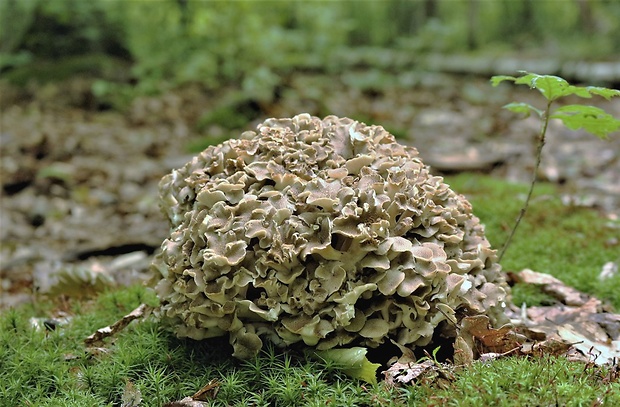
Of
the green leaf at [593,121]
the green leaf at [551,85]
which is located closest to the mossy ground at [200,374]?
the green leaf at [593,121]

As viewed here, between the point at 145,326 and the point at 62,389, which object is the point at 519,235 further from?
the point at 62,389

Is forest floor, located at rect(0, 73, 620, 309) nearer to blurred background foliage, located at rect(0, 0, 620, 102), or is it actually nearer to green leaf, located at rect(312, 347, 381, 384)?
blurred background foliage, located at rect(0, 0, 620, 102)

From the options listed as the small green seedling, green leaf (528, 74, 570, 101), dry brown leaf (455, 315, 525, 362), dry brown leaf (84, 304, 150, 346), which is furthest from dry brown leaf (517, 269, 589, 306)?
dry brown leaf (84, 304, 150, 346)

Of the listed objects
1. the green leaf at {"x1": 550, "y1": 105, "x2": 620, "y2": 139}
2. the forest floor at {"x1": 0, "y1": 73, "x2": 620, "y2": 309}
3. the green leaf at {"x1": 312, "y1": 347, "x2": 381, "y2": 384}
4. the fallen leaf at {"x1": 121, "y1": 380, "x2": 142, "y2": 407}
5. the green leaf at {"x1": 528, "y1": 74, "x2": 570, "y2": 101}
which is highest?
the green leaf at {"x1": 528, "y1": 74, "x2": 570, "y2": 101}

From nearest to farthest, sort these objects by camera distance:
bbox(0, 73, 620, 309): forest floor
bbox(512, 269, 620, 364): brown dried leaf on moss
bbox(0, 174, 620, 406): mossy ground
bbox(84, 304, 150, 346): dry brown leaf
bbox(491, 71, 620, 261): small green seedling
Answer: bbox(0, 174, 620, 406): mossy ground < bbox(512, 269, 620, 364): brown dried leaf on moss < bbox(491, 71, 620, 261): small green seedling < bbox(84, 304, 150, 346): dry brown leaf < bbox(0, 73, 620, 309): forest floor

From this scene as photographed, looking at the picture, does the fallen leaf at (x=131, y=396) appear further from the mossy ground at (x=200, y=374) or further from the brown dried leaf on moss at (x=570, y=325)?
the brown dried leaf on moss at (x=570, y=325)

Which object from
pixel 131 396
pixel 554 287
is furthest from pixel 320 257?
pixel 554 287
